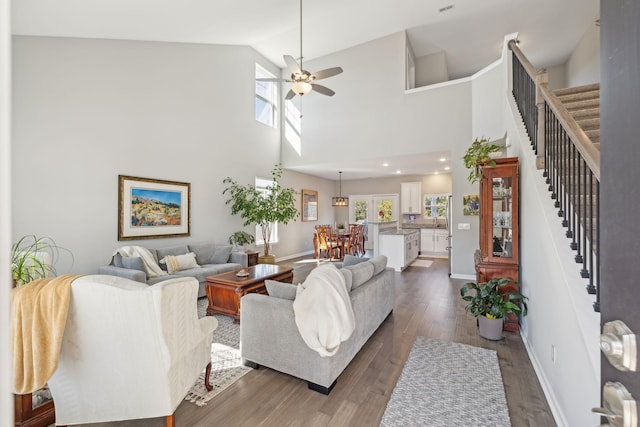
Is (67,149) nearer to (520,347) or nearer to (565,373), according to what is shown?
(565,373)

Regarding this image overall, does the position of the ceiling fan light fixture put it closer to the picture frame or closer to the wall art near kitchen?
the wall art near kitchen

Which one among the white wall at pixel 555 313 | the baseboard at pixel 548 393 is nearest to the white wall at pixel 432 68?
the white wall at pixel 555 313

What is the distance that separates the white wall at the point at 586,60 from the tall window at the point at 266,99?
6.77 meters

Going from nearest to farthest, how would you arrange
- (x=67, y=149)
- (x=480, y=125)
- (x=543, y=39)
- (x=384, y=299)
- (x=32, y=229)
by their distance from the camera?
1. (x=384, y=299)
2. (x=32, y=229)
3. (x=67, y=149)
4. (x=480, y=125)
5. (x=543, y=39)

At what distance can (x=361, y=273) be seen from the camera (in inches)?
108

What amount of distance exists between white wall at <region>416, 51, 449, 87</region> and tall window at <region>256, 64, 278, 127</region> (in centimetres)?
379

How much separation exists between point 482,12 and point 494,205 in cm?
461

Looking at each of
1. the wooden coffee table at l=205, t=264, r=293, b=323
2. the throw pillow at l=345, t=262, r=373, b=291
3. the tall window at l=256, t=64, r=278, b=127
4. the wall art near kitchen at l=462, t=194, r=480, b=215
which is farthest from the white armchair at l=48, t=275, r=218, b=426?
the tall window at l=256, t=64, r=278, b=127

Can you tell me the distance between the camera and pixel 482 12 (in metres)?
5.48

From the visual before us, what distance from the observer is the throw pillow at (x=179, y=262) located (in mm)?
4303

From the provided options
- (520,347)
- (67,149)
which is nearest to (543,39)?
(520,347)

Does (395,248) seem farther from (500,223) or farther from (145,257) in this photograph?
(145,257)

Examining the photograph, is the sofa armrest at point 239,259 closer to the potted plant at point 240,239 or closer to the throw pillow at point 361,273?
the potted plant at point 240,239

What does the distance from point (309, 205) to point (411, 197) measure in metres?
3.40
